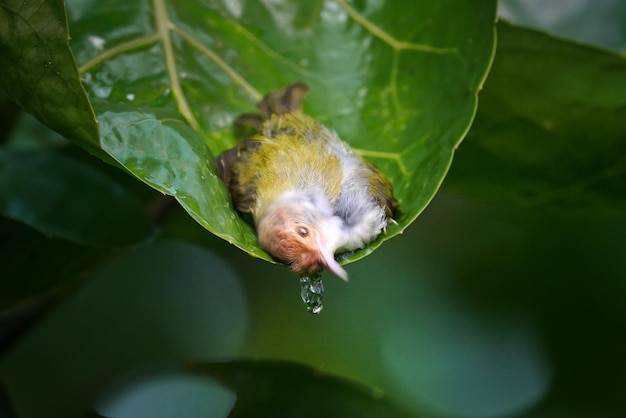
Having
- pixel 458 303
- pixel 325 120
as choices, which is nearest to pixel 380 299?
pixel 458 303

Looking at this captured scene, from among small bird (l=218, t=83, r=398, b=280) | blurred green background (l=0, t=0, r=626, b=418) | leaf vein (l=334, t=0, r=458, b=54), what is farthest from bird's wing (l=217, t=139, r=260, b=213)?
blurred green background (l=0, t=0, r=626, b=418)

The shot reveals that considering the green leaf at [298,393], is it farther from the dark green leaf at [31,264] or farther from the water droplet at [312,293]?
the dark green leaf at [31,264]

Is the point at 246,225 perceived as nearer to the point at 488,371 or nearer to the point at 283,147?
the point at 283,147

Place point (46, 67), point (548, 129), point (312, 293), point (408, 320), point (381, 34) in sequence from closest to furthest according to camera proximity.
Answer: point (46, 67)
point (312, 293)
point (381, 34)
point (548, 129)
point (408, 320)

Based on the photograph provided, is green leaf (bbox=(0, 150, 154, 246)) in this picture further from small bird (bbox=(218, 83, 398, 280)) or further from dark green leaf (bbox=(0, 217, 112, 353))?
small bird (bbox=(218, 83, 398, 280))

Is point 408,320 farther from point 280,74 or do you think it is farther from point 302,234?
point 280,74

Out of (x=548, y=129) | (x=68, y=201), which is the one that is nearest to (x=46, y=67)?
(x=68, y=201)

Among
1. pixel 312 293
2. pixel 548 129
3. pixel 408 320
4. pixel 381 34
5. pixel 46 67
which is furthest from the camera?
pixel 408 320
